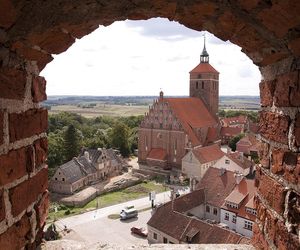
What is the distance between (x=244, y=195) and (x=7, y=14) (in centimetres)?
2136

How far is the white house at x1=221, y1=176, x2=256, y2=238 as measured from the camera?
20.3 meters

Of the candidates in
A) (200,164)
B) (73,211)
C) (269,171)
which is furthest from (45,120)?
(200,164)

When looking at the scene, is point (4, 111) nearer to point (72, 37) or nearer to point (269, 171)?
point (72, 37)

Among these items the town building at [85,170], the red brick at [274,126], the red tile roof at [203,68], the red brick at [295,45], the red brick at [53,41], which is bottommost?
the town building at [85,170]

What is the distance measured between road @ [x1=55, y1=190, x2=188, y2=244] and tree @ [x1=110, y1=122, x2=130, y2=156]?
21697mm

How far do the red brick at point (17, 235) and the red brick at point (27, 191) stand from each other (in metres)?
0.09

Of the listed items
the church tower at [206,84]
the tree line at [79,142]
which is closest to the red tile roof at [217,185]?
the tree line at [79,142]

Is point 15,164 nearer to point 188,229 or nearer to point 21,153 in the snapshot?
point 21,153

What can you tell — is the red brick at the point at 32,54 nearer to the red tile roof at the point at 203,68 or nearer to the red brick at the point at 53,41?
the red brick at the point at 53,41

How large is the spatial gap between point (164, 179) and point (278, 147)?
113 feet

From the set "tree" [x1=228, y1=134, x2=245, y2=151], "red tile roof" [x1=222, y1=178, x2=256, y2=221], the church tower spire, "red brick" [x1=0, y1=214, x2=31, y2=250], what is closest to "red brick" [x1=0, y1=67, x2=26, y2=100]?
"red brick" [x1=0, y1=214, x2=31, y2=250]

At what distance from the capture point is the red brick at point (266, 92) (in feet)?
8.11

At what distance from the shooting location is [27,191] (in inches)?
89.3

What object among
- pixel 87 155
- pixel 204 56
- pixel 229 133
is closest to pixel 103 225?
pixel 87 155
